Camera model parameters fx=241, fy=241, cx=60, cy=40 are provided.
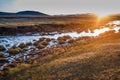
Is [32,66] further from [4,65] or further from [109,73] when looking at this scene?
[109,73]

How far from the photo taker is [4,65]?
3228cm

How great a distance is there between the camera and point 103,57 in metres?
29.8

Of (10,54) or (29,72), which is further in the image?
(10,54)

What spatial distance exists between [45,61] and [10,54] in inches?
364

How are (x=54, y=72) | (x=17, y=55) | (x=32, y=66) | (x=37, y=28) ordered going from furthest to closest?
1. (x=37, y=28)
2. (x=17, y=55)
3. (x=32, y=66)
4. (x=54, y=72)

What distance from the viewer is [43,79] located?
24344mm

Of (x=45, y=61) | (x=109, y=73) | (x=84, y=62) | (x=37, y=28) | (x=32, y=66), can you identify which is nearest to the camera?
(x=109, y=73)

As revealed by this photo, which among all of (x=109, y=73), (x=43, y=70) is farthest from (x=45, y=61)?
(x=109, y=73)

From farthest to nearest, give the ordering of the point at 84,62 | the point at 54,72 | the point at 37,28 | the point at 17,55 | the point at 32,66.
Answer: the point at 37,28 < the point at 17,55 < the point at 32,66 < the point at 84,62 < the point at 54,72

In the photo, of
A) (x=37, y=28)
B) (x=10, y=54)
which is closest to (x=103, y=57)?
(x=10, y=54)

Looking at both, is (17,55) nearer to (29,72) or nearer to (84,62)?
(29,72)

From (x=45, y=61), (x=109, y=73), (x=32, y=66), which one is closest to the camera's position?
(x=109, y=73)

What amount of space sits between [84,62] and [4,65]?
36.4 feet

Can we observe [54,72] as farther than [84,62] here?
No
